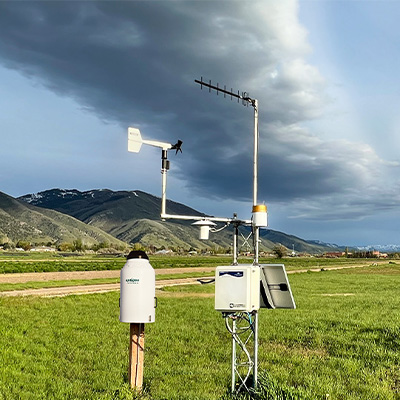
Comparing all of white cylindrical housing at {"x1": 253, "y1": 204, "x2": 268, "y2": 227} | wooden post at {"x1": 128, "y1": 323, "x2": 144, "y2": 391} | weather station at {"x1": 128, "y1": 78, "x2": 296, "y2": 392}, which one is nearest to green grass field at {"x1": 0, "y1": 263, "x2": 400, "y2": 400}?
wooden post at {"x1": 128, "y1": 323, "x2": 144, "y2": 391}

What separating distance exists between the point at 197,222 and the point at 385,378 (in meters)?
6.04

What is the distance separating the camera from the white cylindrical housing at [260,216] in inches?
328

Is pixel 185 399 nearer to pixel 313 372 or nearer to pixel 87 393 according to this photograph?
pixel 87 393

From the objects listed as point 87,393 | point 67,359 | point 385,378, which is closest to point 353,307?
point 385,378

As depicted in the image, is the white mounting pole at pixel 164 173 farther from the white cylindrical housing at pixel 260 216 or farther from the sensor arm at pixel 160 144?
the white cylindrical housing at pixel 260 216

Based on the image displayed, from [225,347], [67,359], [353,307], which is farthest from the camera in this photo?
[353,307]

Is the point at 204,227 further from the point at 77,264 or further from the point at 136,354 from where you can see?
the point at 77,264

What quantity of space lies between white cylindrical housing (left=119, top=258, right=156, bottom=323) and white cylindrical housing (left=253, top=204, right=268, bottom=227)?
81.9 inches

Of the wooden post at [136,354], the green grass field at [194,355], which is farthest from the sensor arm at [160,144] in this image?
the green grass field at [194,355]

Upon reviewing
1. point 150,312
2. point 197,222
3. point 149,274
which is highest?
point 197,222

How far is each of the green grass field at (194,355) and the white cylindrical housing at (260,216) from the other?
2983 mm

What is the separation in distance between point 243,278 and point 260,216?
1220 millimetres

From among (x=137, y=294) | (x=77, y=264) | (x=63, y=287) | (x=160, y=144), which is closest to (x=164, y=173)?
(x=160, y=144)

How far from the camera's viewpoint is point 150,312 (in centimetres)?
812
